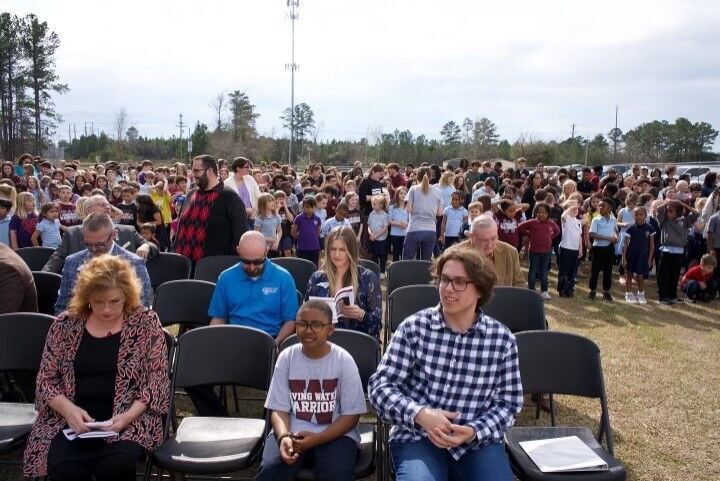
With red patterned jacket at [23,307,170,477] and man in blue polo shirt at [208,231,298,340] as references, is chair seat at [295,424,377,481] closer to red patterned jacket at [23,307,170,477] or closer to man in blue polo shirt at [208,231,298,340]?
red patterned jacket at [23,307,170,477]

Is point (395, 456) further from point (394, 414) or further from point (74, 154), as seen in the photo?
point (74, 154)

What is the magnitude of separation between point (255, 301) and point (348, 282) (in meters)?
0.69

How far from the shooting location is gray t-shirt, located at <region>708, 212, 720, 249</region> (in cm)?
924

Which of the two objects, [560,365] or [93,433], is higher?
[560,365]

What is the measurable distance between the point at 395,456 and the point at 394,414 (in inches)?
8.9

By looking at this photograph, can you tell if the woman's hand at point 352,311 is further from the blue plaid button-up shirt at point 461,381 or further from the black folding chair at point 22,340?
the black folding chair at point 22,340

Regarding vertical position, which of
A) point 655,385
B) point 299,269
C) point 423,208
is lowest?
point 655,385

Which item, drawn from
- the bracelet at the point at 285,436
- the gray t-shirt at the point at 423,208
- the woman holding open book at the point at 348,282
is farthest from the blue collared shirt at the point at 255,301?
the gray t-shirt at the point at 423,208

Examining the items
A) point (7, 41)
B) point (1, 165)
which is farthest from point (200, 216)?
point (7, 41)

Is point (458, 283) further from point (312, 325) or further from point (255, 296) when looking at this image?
point (255, 296)

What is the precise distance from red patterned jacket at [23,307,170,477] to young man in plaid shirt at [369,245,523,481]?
1.23 m

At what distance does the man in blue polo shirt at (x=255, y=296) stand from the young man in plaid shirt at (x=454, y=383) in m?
1.66

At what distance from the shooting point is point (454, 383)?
9.95ft

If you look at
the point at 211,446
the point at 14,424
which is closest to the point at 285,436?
the point at 211,446
